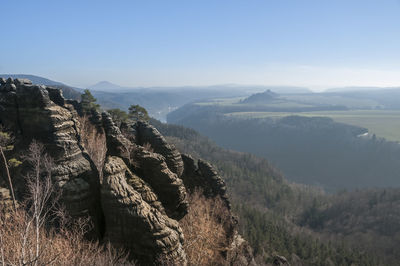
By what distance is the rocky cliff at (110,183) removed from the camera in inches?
631

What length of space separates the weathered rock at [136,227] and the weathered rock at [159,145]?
49.0ft

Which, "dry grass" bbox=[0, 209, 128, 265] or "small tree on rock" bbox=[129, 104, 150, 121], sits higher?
"small tree on rock" bbox=[129, 104, 150, 121]

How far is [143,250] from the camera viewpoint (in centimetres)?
1622

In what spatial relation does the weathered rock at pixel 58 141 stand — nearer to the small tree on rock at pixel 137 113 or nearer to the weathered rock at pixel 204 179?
the weathered rock at pixel 204 179

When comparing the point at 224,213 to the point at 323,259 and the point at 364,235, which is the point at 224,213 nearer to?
the point at 323,259

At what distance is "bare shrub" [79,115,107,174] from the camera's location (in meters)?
25.0

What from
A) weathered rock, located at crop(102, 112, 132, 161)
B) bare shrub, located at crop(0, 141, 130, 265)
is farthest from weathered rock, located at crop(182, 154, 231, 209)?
bare shrub, located at crop(0, 141, 130, 265)

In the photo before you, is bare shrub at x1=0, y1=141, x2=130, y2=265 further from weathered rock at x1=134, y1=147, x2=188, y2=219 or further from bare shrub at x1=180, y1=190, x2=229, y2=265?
bare shrub at x1=180, y1=190, x2=229, y2=265

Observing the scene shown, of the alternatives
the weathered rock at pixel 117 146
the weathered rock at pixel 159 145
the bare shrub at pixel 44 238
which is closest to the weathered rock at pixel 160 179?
the weathered rock at pixel 117 146

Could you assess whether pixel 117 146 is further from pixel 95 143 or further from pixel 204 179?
pixel 204 179

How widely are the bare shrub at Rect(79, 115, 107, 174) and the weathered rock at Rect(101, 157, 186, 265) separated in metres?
6.94

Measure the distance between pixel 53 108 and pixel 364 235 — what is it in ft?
525

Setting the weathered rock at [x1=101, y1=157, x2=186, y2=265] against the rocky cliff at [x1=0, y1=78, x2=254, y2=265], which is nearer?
the weathered rock at [x1=101, y1=157, x2=186, y2=265]

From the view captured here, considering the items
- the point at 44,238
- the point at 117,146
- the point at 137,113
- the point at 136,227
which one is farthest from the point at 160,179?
the point at 137,113
